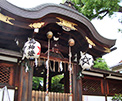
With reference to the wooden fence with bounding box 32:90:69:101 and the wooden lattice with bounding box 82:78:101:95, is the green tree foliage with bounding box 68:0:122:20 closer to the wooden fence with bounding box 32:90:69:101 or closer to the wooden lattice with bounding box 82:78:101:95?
the wooden lattice with bounding box 82:78:101:95

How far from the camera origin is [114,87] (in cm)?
816

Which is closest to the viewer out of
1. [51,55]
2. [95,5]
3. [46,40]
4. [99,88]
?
[51,55]

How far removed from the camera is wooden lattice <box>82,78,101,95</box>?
276 inches

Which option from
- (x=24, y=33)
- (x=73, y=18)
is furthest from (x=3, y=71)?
(x=73, y=18)

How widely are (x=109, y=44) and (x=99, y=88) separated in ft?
7.91

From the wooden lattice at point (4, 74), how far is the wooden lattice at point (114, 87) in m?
5.22

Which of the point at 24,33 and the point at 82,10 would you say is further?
the point at 82,10

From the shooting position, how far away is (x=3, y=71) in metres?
5.18

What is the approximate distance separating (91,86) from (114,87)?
169 cm

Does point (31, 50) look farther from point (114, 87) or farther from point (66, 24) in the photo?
point (114, 87)

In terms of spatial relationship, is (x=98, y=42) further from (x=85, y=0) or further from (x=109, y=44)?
(x=85, y=0)

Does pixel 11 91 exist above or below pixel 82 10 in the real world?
below

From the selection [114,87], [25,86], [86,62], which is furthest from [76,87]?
[114,87]

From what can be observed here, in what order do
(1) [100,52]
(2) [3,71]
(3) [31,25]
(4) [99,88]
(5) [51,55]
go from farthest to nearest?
(4) [99,88], (1) [100,52], (5) [51,55], (2) [3,71], (3) [31,25]
